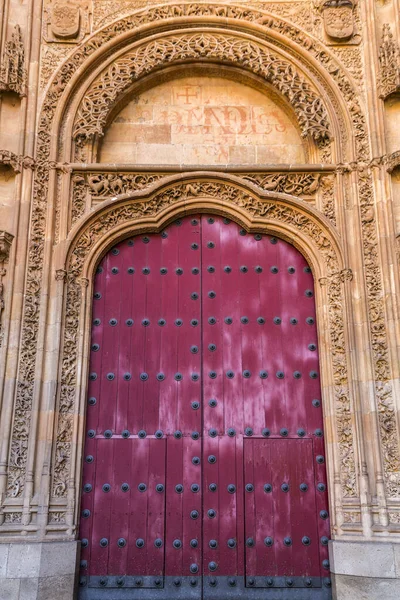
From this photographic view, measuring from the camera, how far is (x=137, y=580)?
687cm

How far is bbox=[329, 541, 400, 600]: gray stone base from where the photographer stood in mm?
6375

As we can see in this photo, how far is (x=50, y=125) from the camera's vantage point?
812 centimetres

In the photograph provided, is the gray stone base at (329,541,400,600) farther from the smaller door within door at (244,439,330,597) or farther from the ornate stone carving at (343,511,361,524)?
the smaller door within door at (244,439,330,597)

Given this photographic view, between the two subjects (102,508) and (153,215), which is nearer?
(102,508)

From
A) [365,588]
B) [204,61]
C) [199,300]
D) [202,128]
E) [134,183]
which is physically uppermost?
[204,61]

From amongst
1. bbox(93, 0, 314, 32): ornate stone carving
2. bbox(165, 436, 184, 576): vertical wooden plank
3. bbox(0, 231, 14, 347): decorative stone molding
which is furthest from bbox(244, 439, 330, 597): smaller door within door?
bbox(93, 0, 314, 32): ornate stone carving

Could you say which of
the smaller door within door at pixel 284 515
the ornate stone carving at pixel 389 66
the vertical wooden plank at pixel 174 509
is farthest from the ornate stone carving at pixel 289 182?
the vertical wooden plank at pixel 174 509

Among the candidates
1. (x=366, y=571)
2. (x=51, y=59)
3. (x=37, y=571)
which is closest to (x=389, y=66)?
(x=51, y=59)

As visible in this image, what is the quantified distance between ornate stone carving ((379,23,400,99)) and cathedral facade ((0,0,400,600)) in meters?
0.04

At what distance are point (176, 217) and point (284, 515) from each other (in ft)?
12.5

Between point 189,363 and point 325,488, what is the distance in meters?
2.10

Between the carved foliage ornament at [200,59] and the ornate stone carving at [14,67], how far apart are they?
804 millimetres

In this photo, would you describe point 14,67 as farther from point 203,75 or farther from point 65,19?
point 203,75

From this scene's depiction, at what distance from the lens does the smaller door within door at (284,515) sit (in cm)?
694
